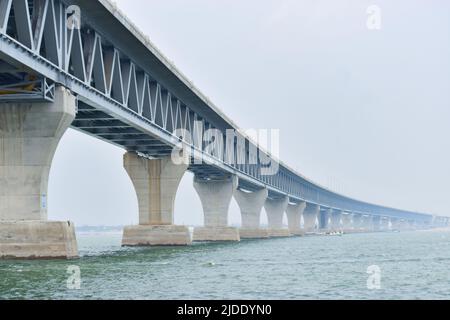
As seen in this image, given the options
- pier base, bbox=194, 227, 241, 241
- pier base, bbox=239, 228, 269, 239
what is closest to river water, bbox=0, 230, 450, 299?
pier base, bbox=194, 227, 241, 241

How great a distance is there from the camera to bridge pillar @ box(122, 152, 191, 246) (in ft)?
246

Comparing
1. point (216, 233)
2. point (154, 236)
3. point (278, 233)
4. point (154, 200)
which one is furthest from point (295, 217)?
point (154, 236)

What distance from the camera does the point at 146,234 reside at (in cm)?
7469

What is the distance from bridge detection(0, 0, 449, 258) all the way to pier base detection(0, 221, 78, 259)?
6 centimetres

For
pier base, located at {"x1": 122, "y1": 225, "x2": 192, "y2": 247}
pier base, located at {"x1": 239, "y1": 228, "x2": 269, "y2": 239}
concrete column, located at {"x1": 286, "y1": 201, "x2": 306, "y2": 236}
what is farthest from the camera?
concrete column, located at {"x1": 286, "y1": 201, "x2": 306, "y2": 236}

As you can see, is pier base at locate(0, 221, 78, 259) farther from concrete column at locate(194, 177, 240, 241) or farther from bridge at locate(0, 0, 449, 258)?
concrete column at locate(194, 177, 240, 241)

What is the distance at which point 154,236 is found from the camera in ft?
246

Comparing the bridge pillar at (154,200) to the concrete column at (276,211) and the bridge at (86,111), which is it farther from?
the concrete column at (276,211)

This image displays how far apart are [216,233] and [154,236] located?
26.7 metres

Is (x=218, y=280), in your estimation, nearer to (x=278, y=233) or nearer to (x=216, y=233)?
(x=216, y=233)

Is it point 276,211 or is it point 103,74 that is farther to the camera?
point 276,211
